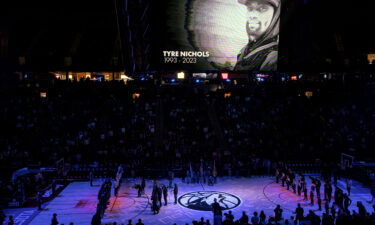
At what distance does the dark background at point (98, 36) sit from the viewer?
37.0 metres

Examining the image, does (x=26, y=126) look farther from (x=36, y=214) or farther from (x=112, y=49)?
(x=112, y=49)

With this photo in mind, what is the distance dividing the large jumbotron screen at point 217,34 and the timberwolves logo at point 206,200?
7403 mm

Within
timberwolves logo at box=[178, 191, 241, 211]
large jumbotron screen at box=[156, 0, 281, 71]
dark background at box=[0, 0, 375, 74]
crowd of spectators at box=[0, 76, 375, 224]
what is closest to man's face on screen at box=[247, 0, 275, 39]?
large jumbotron screen at box=[156, 0, 281, 71]

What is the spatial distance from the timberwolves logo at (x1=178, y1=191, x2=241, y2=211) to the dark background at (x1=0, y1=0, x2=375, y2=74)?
19.9 meters

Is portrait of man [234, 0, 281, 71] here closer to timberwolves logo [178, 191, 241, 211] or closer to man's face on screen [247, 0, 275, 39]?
man's face on screen [247, 0, 275, 39]

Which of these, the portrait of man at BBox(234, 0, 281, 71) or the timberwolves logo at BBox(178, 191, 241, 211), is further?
the timberwolves logo at BBox(178, 191, 241, 211)

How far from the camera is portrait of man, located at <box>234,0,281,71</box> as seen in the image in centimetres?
1602

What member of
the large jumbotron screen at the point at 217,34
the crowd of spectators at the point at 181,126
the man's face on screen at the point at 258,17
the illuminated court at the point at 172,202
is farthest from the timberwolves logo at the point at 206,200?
the man's face on screen at the point at 258,17

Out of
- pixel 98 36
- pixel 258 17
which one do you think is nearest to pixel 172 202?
pixel 258 17

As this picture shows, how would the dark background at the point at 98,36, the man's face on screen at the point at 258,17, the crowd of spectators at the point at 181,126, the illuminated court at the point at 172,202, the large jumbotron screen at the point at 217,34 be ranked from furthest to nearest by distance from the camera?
the dark background at the point at 98,36 < the crowd of spectators at the point at 181,126 < the illuminated court at the point at 172,202 < the man's face on screen at the point at 258,17 < the large jumbotron screen at the point at 217,34

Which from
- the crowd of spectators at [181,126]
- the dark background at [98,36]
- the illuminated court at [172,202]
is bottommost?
the illuminated court at [172,202]

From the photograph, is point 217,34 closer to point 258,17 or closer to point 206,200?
point 258,17

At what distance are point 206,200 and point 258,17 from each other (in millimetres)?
10307

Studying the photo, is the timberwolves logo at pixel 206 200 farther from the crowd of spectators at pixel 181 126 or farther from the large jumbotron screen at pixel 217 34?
the large jumbotron screen at pixel 217 34
